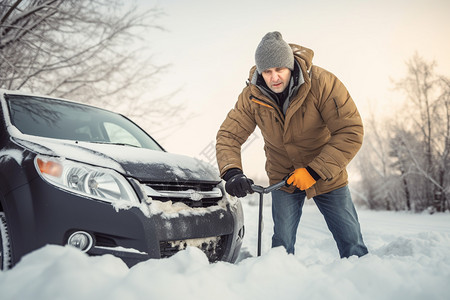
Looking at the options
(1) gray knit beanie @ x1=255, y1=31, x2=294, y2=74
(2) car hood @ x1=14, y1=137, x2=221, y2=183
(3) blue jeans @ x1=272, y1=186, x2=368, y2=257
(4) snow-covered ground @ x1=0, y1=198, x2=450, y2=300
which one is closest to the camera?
(4) snow-covered ground @ x1=0, y1=198, x2=450, y2=300

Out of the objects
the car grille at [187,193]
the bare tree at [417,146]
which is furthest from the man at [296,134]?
the bare tree at [417,146]

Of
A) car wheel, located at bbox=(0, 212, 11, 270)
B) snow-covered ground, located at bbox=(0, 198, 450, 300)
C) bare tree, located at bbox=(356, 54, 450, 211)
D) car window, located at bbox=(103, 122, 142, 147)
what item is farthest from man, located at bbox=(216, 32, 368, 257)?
bare tree, located at bbox=(356, 54, 450, 211)

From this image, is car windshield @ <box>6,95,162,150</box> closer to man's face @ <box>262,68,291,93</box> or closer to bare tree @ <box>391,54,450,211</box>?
man's face @ <box>262,68,291,93</box>

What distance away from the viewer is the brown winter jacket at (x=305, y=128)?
92.4 inches

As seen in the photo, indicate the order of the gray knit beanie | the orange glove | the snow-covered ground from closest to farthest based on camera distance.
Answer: the snow-covered ground < the orange glove < the gray knit beanie

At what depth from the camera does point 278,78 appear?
2535mm

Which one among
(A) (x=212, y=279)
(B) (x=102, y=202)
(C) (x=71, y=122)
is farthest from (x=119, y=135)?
(A) (x=212, y=279)

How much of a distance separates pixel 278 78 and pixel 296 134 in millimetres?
470

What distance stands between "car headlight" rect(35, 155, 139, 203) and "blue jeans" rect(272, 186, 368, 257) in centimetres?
135

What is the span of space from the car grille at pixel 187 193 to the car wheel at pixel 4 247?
2.77ft

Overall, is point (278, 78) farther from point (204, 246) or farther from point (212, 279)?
point (212, 279)

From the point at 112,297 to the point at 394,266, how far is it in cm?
140

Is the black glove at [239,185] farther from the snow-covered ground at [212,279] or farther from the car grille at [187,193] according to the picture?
the snow-covered ground at [212,279]

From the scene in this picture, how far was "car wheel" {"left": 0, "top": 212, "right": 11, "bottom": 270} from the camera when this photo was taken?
6.11 feet
